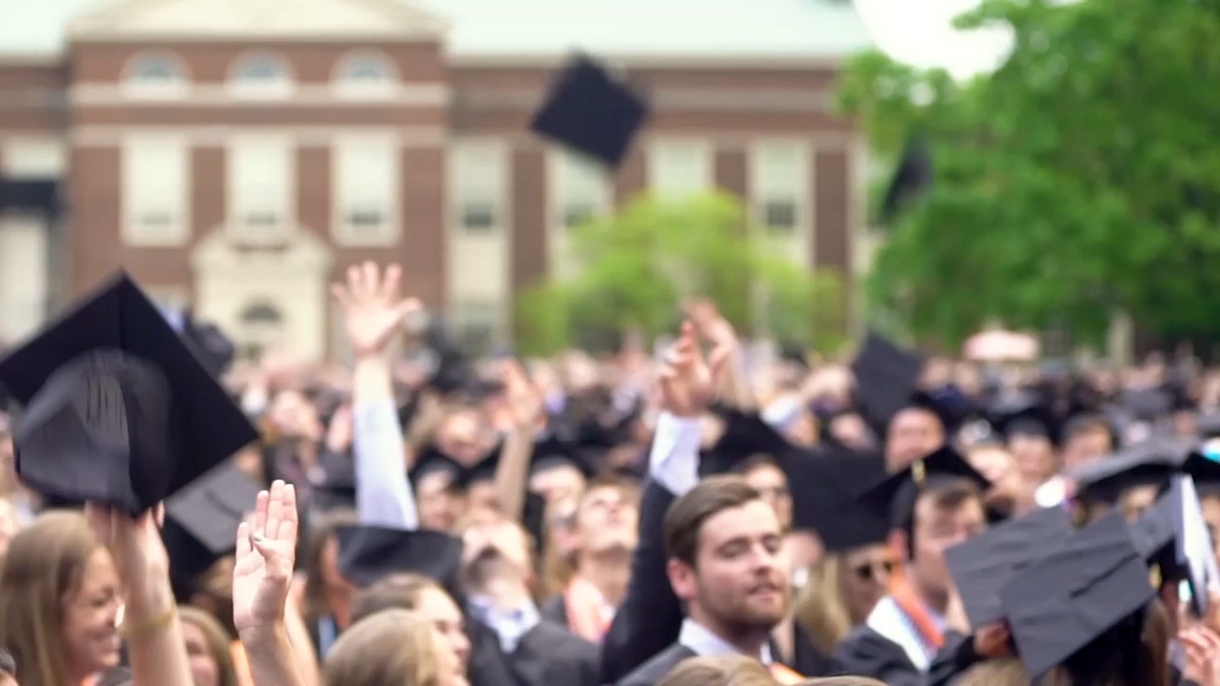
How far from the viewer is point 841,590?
755cm

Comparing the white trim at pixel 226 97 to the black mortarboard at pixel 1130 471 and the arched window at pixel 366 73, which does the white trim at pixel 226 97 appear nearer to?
the arched window at pixel 366 73

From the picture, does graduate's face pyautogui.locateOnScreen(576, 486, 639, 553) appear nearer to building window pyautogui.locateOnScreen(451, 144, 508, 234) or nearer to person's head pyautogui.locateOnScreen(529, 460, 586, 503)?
person's head pyautogui.locateOnScreen(529, 460, 586, 503)

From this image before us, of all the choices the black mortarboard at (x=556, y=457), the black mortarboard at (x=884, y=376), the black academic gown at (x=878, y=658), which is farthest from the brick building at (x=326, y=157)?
the black academic gown at (x=878, y=658)

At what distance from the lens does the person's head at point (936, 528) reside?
6.73 metres

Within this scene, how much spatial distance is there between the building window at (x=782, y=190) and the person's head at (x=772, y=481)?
173ft

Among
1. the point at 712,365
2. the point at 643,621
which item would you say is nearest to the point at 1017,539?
the point at 643,621

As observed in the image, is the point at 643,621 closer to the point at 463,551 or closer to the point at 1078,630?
the point at 463,551

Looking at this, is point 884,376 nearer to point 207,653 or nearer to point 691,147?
point 207,653

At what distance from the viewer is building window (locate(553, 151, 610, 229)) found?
60.4 metres

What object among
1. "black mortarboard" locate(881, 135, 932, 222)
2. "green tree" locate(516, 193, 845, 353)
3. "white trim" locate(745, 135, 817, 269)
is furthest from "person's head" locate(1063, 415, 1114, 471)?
"white trim" locate(745, 135, 817, 269)

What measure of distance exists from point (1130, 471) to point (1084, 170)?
25706mm

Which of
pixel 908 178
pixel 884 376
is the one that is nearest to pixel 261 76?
pixel 908 178

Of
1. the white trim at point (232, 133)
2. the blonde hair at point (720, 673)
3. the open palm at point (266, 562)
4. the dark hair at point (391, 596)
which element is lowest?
the dark hair at point (391, 596)

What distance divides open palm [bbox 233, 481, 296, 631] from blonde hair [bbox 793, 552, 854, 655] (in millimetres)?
3063
